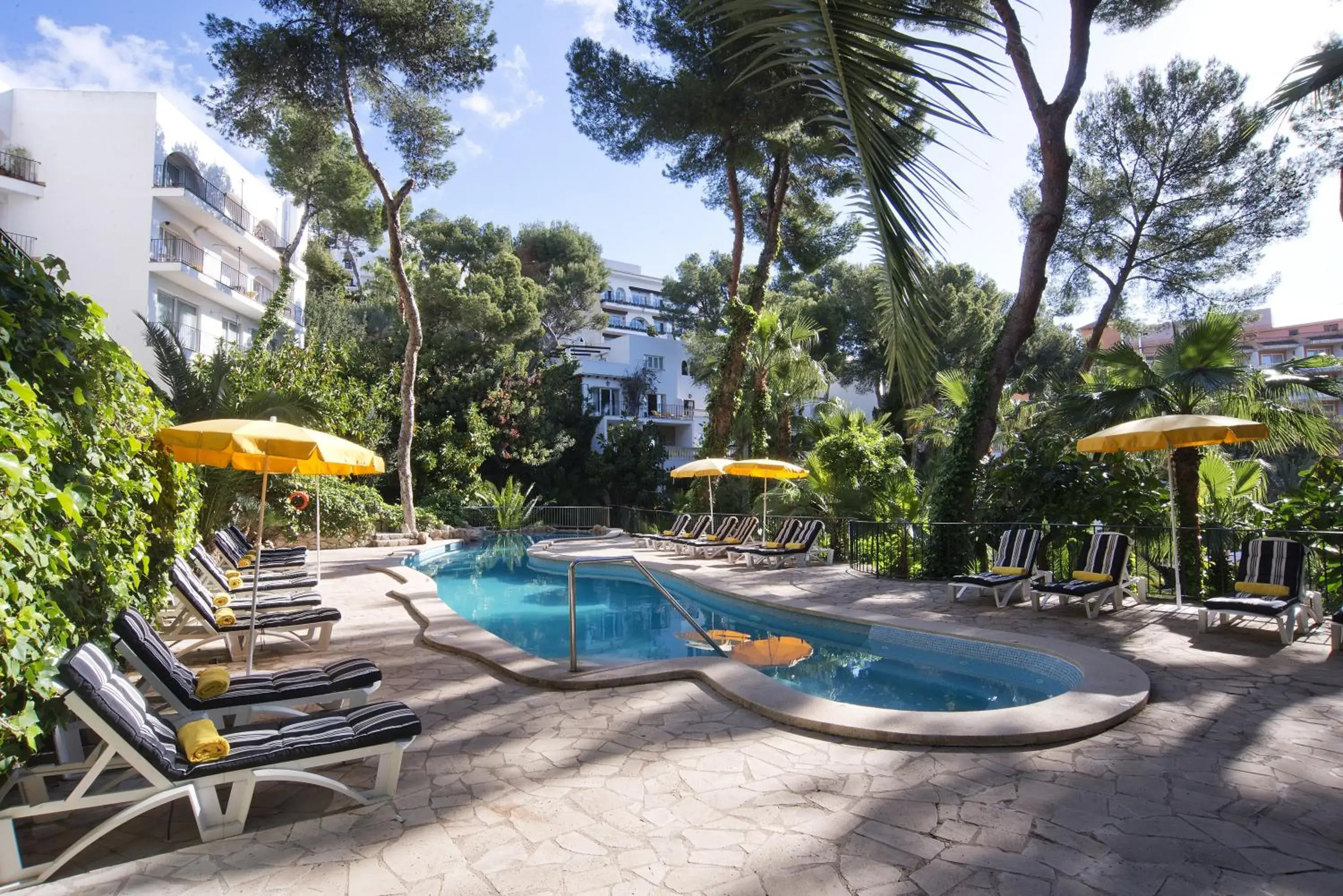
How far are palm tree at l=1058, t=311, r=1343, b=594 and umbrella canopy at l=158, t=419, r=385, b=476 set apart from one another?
9731mm

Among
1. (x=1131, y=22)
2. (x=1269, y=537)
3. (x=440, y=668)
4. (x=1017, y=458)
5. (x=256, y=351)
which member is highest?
(x=1131, y=22)

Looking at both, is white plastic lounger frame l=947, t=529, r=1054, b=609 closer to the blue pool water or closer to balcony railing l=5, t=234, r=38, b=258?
the blue pool water

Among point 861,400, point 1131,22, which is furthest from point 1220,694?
point 861,400

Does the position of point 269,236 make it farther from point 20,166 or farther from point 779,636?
point 779,636

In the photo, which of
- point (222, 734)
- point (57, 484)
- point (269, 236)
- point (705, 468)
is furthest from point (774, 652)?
point (269, 236)

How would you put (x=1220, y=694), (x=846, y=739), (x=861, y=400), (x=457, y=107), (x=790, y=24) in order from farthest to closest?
1. (x=861, y=400)
2. (x=457, y=107)
3. (x=1220, y=694)
4. (x=846, y=739)
5. (x=790, y=24)

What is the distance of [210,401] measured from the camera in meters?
13.1

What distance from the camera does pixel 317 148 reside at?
20562mm

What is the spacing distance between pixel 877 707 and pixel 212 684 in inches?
196

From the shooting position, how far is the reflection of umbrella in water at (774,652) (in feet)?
27.7

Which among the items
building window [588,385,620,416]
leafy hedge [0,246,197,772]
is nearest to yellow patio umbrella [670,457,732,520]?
leafy hedge [0,246,197,772]

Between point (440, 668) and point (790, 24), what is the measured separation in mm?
6337

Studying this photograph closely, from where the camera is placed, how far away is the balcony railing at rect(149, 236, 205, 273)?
2084 cm

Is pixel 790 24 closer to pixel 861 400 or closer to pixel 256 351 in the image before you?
pixel 256 351
